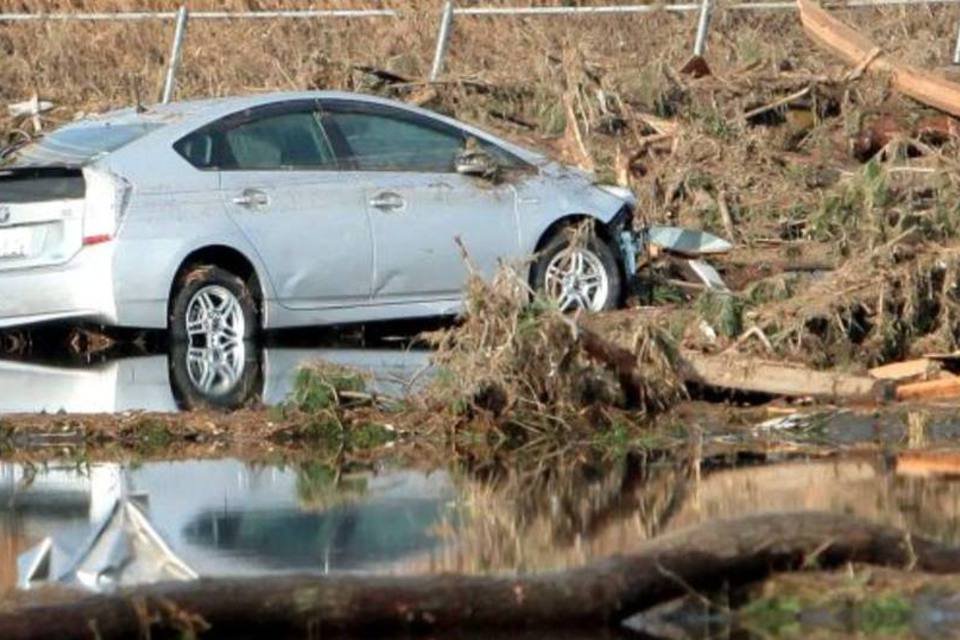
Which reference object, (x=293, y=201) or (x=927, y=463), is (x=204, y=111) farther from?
(x=927, y=463)

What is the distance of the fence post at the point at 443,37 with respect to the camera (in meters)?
28.2

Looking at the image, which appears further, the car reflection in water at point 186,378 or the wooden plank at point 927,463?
the car reflection in water at point 186,378

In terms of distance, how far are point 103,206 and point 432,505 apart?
5.95 meters

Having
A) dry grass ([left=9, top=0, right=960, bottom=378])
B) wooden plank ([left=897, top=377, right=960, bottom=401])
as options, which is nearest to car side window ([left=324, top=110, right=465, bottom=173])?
dry grass ([left=9, top=0, right=960, bottom=378])

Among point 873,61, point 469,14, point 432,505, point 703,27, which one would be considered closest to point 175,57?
point 469,14

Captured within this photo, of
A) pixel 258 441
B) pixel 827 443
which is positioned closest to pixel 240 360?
pixel 258 441

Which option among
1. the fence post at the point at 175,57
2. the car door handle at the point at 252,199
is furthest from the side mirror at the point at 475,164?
the fence post at the point at 175,57

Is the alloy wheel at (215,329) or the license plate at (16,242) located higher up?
the license plate at (16,242)

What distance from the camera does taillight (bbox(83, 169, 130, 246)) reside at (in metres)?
17.2

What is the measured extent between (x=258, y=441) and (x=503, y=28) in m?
18.0

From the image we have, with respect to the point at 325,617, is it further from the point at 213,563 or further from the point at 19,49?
the point at 19,49

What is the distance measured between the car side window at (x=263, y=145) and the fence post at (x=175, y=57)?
33.3 feet

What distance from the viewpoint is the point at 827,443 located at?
1399 centimetres

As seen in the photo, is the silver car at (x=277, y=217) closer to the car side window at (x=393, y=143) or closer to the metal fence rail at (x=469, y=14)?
the car side window at (x=393, y=143)
